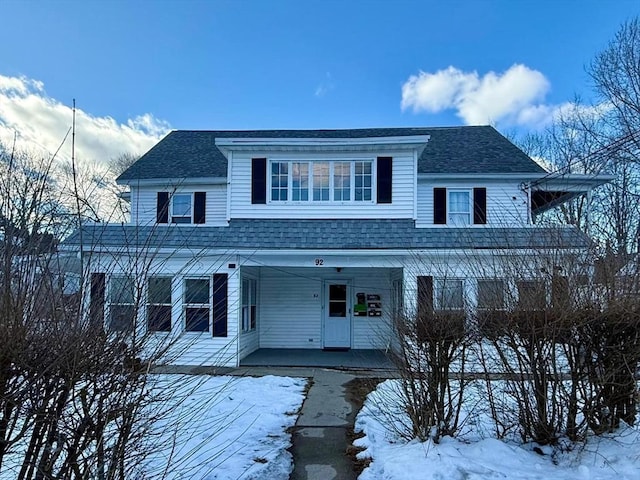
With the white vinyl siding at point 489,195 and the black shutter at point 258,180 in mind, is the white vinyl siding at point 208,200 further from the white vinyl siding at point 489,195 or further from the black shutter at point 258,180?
the white vinyl siding at point 489,195

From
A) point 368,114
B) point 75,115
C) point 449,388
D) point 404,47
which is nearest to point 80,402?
point 75,115

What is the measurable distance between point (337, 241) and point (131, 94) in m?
8.09

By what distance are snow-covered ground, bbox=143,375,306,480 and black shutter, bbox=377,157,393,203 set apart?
212 inches

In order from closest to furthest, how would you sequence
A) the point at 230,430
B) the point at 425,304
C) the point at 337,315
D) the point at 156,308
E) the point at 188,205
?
1. the point at 156,308
2. the point at 425,304
3. the point at 230,430
4. the point at 337,315
5. the point at 188,205

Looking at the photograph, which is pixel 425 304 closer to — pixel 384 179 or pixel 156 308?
pixel 156 308

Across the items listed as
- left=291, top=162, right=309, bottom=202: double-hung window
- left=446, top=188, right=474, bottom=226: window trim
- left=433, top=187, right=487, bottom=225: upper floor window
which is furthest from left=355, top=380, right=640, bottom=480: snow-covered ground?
left=446, top=188, right=474, bottom=226: window trim

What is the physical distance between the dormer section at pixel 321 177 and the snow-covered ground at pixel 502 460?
735 cm

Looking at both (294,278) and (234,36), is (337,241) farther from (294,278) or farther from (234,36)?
(234,36)

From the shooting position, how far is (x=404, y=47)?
14766 mm

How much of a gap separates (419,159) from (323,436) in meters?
10.6

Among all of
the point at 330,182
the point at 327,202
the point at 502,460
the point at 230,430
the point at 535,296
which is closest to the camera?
the point at 502,460

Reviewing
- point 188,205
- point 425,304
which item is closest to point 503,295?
point 425,304

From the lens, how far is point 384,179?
1143 centimetres

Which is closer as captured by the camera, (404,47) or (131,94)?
(131,94)
